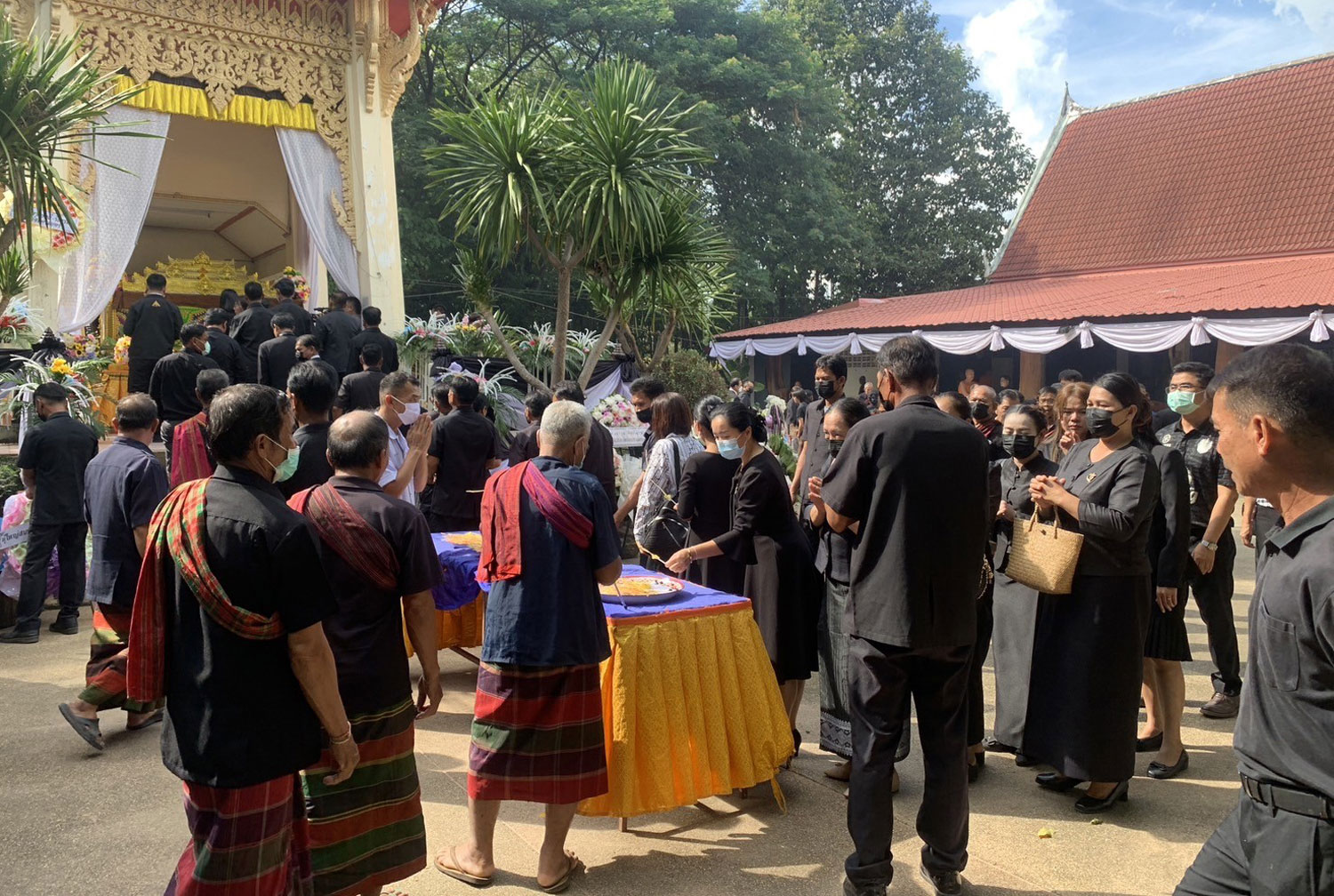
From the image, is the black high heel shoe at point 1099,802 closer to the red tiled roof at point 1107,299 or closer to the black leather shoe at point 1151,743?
the black leather shoe at point 1151,743

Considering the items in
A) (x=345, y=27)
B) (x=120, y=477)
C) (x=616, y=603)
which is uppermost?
(x=345, y=27)

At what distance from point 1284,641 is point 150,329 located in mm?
9071

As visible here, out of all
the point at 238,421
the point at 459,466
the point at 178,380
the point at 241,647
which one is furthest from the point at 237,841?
the point at 178,380

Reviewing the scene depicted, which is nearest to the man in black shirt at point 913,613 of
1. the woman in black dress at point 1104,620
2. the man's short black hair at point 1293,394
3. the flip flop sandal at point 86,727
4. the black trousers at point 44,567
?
the woman in black dress at point 1104,620

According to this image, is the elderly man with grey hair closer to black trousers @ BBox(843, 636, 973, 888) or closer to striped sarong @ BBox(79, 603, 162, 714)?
black trousers @ BBox(843, 636, 973, 888)

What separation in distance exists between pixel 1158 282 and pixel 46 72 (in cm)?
1635

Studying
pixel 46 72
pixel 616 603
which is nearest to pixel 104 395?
pixel 46 72

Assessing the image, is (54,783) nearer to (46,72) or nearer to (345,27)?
(46,72)

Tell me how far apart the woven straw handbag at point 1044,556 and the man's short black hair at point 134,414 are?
384 cm

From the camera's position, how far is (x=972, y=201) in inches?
1248

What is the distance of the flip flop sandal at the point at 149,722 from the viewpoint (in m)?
4.65

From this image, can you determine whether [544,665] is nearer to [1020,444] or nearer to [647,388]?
[1020,444]

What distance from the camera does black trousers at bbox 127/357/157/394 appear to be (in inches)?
347

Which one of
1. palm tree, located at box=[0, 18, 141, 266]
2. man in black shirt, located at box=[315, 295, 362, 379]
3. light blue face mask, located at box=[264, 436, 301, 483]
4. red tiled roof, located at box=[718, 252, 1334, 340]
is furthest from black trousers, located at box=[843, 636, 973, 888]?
red tiled roof, located at box=[718, 252, 1334, 340]
